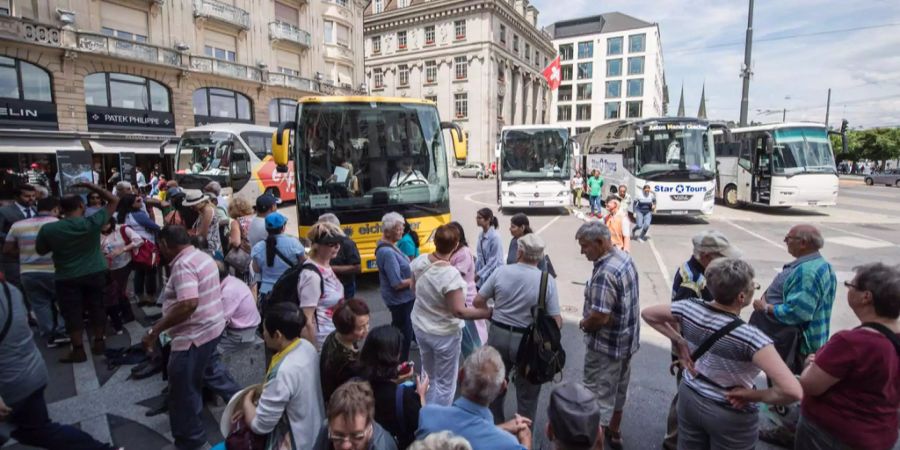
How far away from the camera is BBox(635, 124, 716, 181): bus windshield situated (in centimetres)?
1403

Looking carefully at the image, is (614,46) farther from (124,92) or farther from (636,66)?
(124,92)

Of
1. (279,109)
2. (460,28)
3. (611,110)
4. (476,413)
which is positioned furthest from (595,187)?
(611,110)

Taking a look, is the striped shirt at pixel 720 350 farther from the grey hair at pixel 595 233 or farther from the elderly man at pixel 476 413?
the elderly man at pixel 476 413

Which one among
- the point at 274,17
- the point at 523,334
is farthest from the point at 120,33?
the point at 523,334

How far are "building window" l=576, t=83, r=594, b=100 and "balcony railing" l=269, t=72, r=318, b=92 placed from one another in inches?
1943

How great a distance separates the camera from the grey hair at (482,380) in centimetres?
207

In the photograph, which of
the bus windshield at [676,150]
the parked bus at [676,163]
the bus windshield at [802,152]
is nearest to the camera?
the parked bus at [676,163]

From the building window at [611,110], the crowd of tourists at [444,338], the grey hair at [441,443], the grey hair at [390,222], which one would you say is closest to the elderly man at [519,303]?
the crowd of tourists at [444,338]

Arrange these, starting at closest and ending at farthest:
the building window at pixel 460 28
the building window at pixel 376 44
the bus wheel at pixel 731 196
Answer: the bus wheel at pixel 731 196 < the building window at pixel 460 28 < the building window at pixel 376 44

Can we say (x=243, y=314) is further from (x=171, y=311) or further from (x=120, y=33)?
(x=120, y=33)

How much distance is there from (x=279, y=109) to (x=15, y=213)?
2806cm

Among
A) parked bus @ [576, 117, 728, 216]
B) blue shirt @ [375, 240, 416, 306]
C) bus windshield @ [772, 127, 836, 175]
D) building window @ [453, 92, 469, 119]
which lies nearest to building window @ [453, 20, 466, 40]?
building window @ [453, 92, 469, 119]

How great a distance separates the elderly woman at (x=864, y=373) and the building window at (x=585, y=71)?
243 feet

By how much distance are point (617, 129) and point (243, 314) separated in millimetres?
16690
